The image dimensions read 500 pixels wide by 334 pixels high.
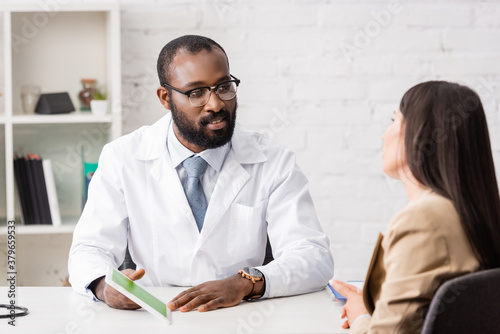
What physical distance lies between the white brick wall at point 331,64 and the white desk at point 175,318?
139cm

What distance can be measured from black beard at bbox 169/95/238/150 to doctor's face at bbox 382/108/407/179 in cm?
67

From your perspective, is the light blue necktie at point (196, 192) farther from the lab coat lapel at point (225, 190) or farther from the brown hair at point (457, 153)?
the brown hair at point (457, 153)

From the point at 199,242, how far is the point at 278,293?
A: 0.33 meters

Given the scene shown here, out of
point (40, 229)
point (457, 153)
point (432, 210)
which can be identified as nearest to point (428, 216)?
point (432, 210)

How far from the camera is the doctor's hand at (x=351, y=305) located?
1.33 metres

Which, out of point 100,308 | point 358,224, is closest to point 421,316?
point 100,308

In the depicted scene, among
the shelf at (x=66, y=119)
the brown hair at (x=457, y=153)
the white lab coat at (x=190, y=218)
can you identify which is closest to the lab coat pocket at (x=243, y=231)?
the white lab coat at (x=190, y=218)

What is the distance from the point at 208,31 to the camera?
2.84m

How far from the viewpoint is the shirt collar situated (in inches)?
75.7

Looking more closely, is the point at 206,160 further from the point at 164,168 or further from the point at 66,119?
the point at 66,119

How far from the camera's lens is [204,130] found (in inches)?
74.0

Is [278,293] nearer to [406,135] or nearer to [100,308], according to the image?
[100,308]

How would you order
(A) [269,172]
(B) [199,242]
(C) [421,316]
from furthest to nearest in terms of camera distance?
(A) [269,172] → (B) [199,242] → (C) [421,316]

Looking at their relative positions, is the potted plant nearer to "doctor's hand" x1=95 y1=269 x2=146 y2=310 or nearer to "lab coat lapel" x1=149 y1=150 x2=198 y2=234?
"lab coat lapel" x1=149 y1=150 x2=198 y2=234
